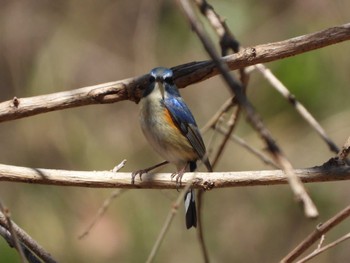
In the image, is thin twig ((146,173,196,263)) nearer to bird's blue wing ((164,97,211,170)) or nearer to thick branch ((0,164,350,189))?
thick branch ((0,164,350,189))

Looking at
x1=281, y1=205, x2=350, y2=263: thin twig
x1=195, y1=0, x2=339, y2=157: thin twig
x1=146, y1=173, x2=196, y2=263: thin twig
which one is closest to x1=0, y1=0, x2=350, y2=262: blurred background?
x1=195, y1=0, x2=339, y2=157: thin twig

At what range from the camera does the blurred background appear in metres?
6.48

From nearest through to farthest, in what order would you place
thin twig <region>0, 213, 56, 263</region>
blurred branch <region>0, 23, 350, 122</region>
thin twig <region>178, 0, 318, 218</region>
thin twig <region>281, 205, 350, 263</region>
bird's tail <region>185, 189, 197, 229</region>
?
thin twig <region>178, 0, 318, 218</region>
thin twig <region>281, 205, 350, 263</region>
thin twig <region>0, 213, 56, 263</region>
blurred branch <region>0, 23, 350, 122</region>
bird's tail <region>185, 189, 197, 229</region>

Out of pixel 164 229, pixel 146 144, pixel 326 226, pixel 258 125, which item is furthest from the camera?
pixel 146 144

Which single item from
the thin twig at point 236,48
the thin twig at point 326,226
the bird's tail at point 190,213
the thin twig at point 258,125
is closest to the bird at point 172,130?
the bird's tail at point 190,213

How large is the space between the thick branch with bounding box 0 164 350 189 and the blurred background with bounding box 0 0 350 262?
264 centimetres

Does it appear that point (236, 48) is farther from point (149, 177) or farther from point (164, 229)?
point (164, 229)

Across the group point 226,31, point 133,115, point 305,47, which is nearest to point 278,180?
point 305,47

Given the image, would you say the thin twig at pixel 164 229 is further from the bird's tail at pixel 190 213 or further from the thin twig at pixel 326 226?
the bird's tail at pixel 190 213

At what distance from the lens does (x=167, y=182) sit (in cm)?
387

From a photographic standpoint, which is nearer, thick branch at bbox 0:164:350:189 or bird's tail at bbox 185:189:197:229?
thick branch at bbox 0:164:350:189

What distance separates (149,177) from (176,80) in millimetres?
488

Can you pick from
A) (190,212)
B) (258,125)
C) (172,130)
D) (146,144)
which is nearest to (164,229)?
(258,125)

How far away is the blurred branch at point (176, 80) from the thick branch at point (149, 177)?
0.89ft
